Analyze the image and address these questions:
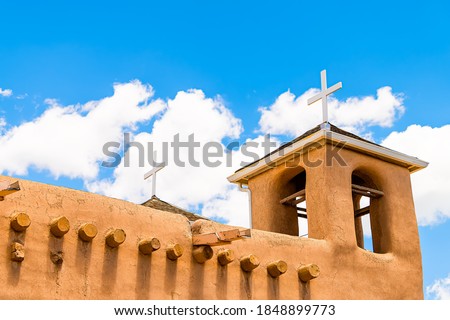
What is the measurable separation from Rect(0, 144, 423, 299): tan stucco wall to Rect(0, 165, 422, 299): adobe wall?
0.4 inches

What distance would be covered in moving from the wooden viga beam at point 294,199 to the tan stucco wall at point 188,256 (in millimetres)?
346

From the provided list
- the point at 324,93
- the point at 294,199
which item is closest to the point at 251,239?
the point at 294,199

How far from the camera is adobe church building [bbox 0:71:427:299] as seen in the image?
263 inches

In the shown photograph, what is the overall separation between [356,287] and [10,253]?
212 inches

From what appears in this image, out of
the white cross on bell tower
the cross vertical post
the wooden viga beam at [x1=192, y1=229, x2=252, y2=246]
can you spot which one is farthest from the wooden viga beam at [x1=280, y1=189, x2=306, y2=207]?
the wooden viga beam at [x1=192, y1=229, x2=252, y2=246]

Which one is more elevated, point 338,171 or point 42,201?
point 338,171

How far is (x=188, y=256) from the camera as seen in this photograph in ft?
26.1

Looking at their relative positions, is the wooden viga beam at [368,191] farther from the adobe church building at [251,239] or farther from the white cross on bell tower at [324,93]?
the white cross on bell tower at [324,93]

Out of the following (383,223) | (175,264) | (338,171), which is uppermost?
(338,171)

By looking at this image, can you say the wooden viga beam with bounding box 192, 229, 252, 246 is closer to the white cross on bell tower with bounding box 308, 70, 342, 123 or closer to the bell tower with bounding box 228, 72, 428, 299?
the bell tower with bounding box 228, 72, 428, 299

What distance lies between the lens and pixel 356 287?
9.74 m
